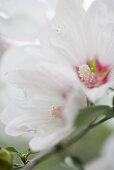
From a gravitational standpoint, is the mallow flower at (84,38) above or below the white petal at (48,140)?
above

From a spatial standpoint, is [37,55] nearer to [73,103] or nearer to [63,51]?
[63,51]

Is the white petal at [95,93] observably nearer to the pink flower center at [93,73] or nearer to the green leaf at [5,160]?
the pink flower center at [93,73]

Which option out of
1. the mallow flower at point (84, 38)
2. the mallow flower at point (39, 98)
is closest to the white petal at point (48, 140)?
the mallow flower at point (39, 98)

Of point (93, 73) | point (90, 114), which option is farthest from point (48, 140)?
point (93, 73)

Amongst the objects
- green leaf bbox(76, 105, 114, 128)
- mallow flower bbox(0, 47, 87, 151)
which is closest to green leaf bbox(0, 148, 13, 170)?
mallow flower bbox(0, 47, 87, 151)

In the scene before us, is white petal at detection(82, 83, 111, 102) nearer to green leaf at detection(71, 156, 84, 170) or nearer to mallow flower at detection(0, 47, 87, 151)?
mallow flower at detection(0, 47, 87, 151)

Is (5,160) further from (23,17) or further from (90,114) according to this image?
(23,17)
